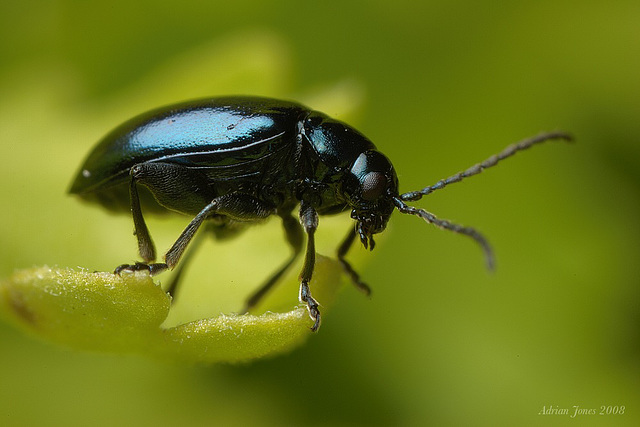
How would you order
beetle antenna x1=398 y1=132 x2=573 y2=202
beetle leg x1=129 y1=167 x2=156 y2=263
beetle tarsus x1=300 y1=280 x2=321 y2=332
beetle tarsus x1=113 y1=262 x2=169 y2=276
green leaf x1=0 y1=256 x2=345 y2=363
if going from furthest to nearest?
beetle antenna x1=398 y1=132 x2=573 y2=202
beetle leg x1=129 y1=167 x2=156 y2=263
beetle tarsus x1=113 y1=262 x2=169 y2=276
beetle tarsus x1=300 y1=280 x2=321 y2=332
green leaf x1=0 y1=256 x2=345 y2=363

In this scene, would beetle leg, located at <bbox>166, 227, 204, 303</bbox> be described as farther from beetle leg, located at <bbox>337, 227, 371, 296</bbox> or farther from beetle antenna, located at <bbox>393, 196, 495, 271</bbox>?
beetle antenna, located at <bbox>393, 196, 495, 271</bbox>

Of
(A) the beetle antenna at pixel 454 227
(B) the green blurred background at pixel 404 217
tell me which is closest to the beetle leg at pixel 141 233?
(B) the green blurred background at pixel 404 217

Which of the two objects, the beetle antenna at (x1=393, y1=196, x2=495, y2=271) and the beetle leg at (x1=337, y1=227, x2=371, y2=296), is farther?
the beetle leg at (x1=337, y1=227, x2=371, y2=296)

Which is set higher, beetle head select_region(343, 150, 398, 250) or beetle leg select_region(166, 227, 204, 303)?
beetle head select_region(343, 150, 398, 250)

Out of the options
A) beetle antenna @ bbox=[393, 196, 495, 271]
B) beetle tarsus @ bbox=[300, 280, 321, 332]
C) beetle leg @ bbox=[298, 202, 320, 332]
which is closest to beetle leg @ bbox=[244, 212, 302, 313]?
beetle leg @ bbox=[298, 202, 320, 332]

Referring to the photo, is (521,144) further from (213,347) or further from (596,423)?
(213,347)

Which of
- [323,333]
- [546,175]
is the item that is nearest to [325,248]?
[323,333]

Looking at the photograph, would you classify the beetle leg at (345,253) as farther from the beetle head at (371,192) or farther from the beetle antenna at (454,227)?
the beetle antenna at (454,227)
